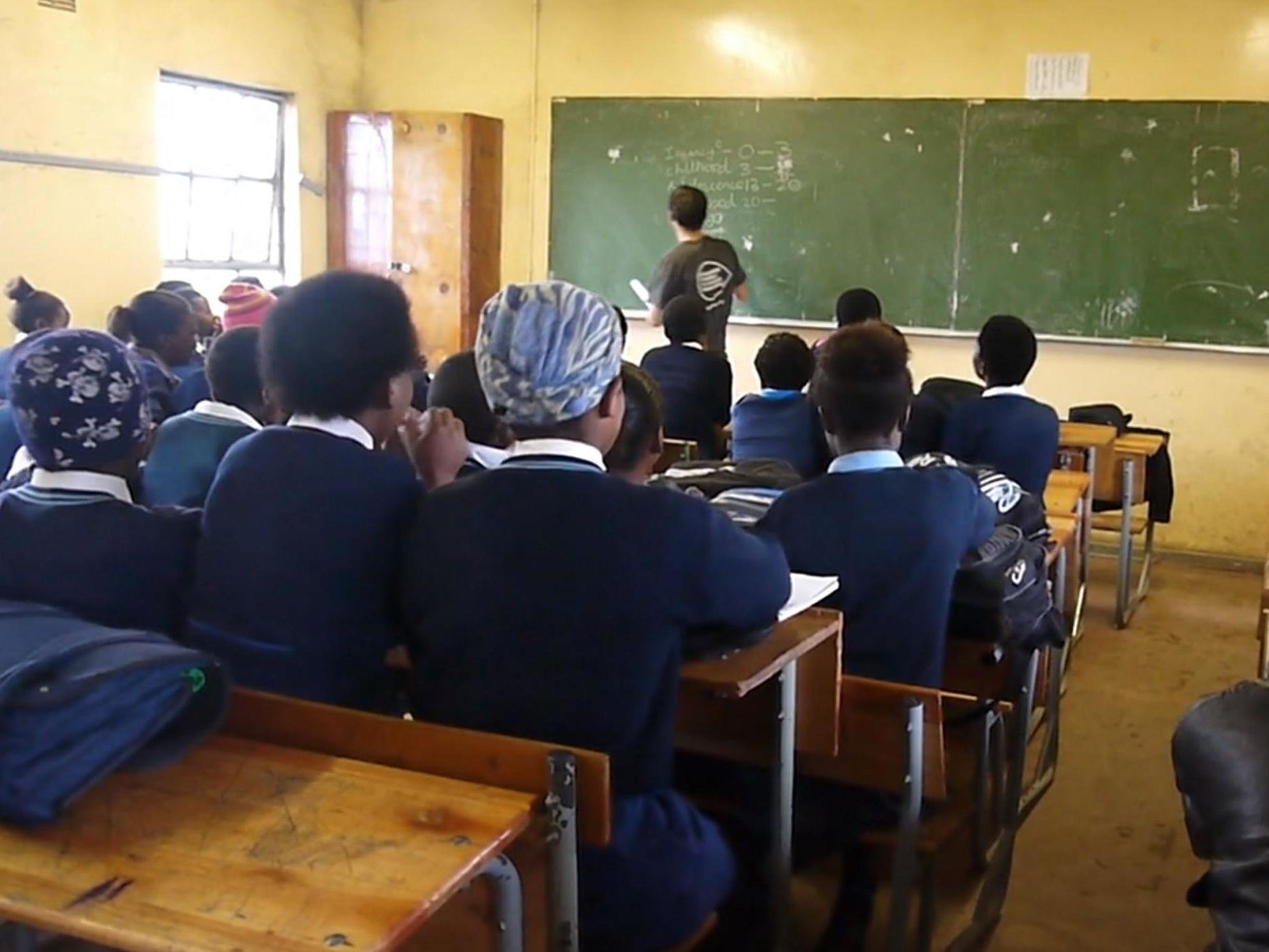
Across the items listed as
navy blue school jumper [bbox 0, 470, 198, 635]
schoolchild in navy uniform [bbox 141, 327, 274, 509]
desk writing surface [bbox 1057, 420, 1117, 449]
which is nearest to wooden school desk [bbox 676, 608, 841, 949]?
navy blue school jumper [bbox 0, 470, 198, 635]

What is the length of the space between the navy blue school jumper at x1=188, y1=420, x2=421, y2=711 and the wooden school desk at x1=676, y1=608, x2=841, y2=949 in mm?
445

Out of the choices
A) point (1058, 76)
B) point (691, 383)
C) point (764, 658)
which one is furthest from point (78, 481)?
point (1058, 76)

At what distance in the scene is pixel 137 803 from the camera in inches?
49.4

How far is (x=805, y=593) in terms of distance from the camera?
189 centimetres

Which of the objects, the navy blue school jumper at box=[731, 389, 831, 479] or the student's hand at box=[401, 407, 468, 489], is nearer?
the student's hand at box=[401, 407, 468, 489]

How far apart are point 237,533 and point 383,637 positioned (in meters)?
0.24

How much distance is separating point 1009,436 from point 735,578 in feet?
7.53

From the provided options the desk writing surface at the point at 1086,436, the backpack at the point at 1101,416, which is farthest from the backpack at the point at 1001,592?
the backpack at the point at 1101,416

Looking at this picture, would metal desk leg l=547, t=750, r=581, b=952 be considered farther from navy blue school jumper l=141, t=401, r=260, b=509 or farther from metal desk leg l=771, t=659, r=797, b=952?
navy blue school jumper l=141, t=401, r=260, b=509

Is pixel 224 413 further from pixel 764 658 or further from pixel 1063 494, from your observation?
pixel 1063 494

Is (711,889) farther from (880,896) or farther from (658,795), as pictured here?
(880,896)

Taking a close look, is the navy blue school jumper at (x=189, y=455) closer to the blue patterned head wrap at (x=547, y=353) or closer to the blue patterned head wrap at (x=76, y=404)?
the blue patterned head wrap at (x=76, y=404)

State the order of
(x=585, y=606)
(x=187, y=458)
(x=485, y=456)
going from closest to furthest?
(x=585, y=606) → (x=485, y=456) → (x=187, y=458)

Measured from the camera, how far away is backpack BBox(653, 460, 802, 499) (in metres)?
2.60
